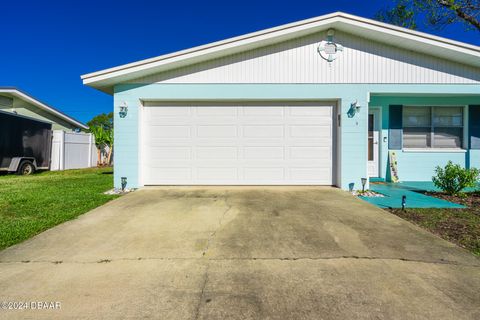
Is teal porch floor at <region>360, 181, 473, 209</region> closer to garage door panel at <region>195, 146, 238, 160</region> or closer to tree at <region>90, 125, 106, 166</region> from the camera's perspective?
garage door panel at <region>195, 146, 238, 160</region>

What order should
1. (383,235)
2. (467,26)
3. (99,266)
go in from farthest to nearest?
(467,26) < (383,235) < (99,266)

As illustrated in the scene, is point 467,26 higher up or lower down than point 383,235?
higher up

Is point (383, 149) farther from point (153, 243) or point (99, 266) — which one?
point (99, 266)

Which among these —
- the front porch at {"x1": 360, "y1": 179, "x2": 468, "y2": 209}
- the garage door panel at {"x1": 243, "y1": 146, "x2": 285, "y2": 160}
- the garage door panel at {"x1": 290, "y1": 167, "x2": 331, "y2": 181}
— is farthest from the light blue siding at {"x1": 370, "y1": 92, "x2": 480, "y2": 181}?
the garage door panel at {"x1": 243, "y1": 146, "x2": 285, "y2": 160}

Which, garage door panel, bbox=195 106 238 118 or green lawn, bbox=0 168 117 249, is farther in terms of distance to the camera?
garage door panel, bbox=195 106 238 118

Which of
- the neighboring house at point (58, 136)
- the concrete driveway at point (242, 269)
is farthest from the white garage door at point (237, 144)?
the neighboring house at point (58, 136)

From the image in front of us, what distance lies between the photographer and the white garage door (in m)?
7.17

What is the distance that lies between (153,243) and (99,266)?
0.72 m

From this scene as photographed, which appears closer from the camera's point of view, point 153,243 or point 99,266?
point 99,266

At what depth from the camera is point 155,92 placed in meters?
7.01

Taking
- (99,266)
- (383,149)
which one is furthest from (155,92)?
(383,149)

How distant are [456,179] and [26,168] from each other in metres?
15.5

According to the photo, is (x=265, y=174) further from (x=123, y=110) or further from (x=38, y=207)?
(x=38, y=207)

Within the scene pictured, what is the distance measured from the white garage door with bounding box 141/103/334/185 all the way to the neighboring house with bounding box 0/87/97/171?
8325 millimetres
